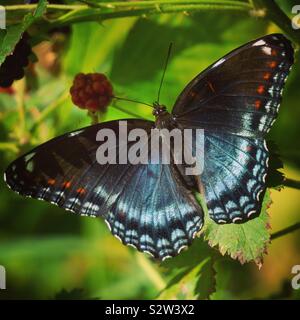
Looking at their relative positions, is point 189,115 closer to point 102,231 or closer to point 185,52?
point 185,52

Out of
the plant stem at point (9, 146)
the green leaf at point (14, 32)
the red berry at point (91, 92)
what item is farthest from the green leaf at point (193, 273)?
the green leaf at point (14, 32)

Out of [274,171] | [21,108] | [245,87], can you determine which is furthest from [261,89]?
[21,108]

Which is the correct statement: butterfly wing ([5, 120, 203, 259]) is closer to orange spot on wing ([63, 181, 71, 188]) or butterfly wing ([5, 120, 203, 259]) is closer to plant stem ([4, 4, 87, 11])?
orange spot on wing ([63, 181, 71, 188])

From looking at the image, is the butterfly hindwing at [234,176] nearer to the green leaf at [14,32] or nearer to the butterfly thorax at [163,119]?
the butterfly thorax at [163,119]

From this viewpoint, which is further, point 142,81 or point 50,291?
point 50,291

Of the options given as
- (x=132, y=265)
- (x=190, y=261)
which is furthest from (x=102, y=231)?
(x=190, y=261)

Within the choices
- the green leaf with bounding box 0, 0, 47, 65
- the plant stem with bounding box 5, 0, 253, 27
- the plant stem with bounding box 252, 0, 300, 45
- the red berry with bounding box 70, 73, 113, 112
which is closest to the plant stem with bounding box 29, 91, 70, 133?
the red berry with bounding box 70, 73, 113, 112
